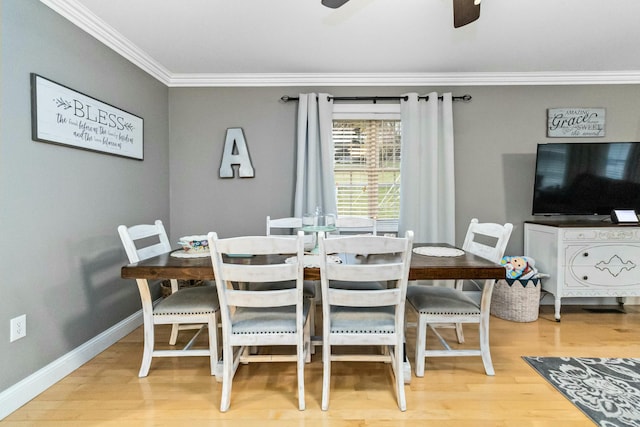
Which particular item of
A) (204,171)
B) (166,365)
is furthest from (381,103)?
(166,365)

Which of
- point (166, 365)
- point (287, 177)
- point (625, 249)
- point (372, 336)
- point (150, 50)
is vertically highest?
point (150, 50)

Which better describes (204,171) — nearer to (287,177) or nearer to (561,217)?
(287,177)

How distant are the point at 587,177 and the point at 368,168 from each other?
2.02m

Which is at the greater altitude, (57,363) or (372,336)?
(372,336)

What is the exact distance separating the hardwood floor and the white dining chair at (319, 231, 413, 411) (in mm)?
164

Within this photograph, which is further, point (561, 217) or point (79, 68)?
point (561, 217)

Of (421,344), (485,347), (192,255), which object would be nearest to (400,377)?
(421,344)

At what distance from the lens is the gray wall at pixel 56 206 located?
5.70ft

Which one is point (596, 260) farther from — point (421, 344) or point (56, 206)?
point (56, 206)

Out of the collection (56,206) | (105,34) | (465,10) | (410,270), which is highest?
(105,34)

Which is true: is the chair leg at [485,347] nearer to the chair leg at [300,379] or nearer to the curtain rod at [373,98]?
the chair leg at [300,379]

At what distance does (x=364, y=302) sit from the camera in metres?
1.65

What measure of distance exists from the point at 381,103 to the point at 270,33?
135 cm

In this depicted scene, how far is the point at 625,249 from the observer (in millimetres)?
2846
